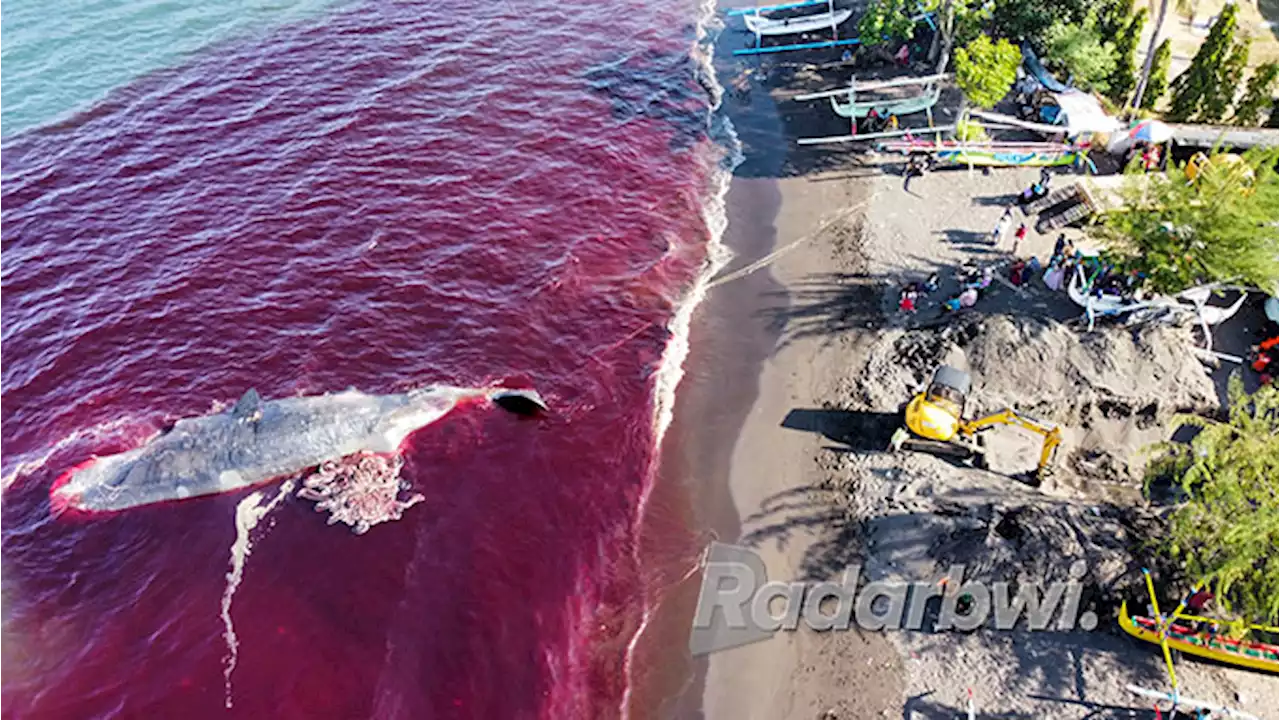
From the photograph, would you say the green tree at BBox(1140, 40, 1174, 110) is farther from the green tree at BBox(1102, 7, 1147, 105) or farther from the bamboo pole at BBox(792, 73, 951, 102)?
the bamboo pole at BBox(792, 73, 951, 102)

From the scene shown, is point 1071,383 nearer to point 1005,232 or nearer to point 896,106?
point 1005,232

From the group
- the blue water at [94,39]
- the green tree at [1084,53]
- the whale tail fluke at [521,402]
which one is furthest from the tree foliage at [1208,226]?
the blue water at [94,39]

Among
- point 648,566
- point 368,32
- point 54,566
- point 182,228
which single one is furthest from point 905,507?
point 368,32

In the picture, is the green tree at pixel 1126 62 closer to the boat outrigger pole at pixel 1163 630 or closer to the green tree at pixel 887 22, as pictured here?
the green tree at pixel 887 22

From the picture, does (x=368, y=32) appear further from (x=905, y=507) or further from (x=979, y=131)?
(x=905, y=507)

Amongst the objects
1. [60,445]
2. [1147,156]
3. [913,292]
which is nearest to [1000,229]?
[913,292]

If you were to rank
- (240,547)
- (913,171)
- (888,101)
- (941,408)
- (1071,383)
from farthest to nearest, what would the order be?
(888,101) → (913,171) → (1071,383) → (941,408) → (240,547)

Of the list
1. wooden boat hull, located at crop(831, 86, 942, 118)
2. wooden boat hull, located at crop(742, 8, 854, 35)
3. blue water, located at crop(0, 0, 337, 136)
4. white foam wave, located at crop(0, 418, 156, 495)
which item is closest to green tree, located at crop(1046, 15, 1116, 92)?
wooden boat hull, located at crop(831, 86, 942, 118)
